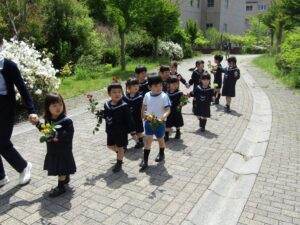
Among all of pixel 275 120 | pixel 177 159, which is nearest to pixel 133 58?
pixel 275 120

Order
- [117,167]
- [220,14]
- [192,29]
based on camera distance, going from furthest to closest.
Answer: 1. [220,14]
2. [192,29]
3. [117,167]

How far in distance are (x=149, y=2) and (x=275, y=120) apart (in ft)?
36.5

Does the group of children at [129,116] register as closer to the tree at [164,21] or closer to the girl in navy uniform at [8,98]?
the girl in navy uniform at [8,98]

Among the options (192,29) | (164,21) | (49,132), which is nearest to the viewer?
(49,132)

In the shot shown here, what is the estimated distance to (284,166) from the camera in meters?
5.16

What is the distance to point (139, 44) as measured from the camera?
24297 millimetres

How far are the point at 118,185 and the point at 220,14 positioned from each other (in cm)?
4758

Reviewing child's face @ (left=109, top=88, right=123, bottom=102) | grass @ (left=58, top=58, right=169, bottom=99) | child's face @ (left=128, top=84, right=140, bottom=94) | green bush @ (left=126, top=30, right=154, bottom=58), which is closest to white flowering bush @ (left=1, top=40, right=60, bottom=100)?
grass @ (left=58, top=58, right=169, bottom=99)

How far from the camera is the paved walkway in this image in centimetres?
373

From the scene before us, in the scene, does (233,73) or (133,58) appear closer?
(233,73)

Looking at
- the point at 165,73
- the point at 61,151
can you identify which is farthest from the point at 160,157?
the point at 165,73

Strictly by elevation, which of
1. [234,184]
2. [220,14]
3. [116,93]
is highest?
[220,14]

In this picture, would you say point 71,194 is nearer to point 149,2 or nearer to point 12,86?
point 12,86

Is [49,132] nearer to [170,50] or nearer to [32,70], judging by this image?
[32,70]
